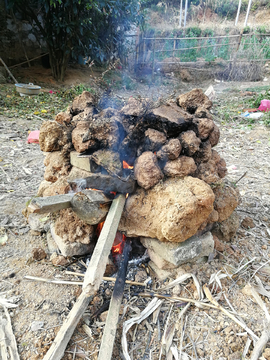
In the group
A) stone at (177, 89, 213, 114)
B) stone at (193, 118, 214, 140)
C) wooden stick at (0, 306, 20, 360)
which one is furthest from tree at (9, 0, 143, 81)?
wooden stick at (0, 306, 20, 360)

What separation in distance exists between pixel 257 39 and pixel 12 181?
13.4 metres

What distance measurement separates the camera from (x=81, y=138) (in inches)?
81.1

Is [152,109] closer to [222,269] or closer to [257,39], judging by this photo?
[222,269]

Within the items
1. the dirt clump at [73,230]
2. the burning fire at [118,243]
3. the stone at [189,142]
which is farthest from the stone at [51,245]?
the stone at [189,142]

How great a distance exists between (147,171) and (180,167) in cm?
27

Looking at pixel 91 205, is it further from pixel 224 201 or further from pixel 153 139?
pixel 224 201

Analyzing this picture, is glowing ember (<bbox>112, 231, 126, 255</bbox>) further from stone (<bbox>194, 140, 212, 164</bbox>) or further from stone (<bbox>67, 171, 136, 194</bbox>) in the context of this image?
stone (<bbox>194, 140, 212, 164</bbox>)

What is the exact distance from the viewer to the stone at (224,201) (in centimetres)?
225

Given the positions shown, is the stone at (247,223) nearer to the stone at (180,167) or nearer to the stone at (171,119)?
the stone at (180,167)

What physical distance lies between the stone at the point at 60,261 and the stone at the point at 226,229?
140cm

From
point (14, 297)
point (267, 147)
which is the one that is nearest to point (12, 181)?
point (14, 297)

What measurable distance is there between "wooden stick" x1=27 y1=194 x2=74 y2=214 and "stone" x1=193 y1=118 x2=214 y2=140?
1.21 meters

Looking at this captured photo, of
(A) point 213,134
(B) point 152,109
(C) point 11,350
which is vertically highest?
(B) point 152,109

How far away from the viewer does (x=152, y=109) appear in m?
2.07
